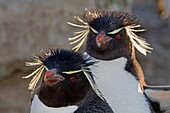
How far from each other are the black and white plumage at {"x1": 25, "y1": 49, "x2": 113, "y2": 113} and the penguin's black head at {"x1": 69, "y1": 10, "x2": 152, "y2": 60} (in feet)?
1.78

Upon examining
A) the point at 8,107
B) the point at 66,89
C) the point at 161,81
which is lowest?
the point at 161,81

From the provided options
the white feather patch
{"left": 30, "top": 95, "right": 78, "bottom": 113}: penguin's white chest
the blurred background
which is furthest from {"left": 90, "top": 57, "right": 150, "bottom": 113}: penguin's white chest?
the blurred background

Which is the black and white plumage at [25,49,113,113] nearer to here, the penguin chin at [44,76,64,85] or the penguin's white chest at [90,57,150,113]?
the penguin chin at [44,76,64,85]

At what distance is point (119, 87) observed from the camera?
147 inches

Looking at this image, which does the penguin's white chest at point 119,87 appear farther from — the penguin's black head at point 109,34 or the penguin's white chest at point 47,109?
the penguin's white chest at point 47,109

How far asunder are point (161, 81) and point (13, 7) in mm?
2470

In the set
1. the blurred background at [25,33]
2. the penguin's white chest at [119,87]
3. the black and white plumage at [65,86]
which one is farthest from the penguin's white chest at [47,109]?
the blurred background at [25,33]

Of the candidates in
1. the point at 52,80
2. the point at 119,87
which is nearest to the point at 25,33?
the point at 119,87

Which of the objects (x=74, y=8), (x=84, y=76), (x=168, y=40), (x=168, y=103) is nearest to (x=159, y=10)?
(x=168, y=40)

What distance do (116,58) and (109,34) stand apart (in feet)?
0.48

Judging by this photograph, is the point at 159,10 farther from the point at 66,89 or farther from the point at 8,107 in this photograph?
the point at 66,89

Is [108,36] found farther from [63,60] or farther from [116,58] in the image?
[63,60]

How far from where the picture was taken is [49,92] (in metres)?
3.08

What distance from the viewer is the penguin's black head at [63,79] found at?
120 inches
